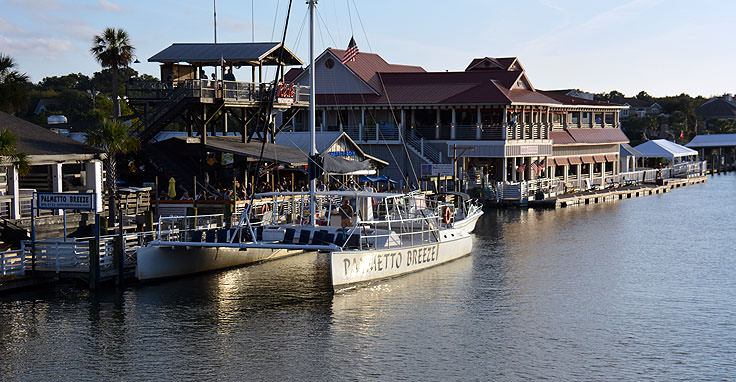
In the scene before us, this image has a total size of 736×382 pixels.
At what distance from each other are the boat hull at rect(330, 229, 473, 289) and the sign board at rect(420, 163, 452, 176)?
2053cm

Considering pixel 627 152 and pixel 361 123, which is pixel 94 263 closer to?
pixel 361 123

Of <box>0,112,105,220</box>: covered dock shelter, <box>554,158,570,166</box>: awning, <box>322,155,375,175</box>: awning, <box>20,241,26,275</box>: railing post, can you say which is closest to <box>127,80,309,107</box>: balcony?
<box>322,155,375,175</box>: awning

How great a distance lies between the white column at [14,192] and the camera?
34344 mm

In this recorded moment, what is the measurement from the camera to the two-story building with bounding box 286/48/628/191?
2753 inches

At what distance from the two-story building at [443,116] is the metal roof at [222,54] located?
15.2 meters

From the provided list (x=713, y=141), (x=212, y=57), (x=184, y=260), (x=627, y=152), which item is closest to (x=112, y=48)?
(x=212, y=57)

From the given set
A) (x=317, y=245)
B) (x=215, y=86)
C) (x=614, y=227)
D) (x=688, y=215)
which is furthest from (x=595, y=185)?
(x=317, y=245)

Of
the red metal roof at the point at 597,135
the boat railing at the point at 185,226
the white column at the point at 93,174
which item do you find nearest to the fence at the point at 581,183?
the red metal roof at the point at 597,135

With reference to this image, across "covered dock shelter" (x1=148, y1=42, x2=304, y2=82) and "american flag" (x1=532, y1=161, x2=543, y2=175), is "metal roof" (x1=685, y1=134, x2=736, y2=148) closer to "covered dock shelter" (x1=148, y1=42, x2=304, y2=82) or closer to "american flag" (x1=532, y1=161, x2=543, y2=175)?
"american flag" (x1=532, y1=161, x2=543, y2=175)

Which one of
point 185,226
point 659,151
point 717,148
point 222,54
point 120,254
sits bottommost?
point 120,254

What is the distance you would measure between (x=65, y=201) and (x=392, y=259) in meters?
12.1

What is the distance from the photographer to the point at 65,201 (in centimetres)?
3138

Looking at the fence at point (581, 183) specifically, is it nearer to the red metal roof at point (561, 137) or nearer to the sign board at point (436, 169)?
the red metal roof at point (561, 137)

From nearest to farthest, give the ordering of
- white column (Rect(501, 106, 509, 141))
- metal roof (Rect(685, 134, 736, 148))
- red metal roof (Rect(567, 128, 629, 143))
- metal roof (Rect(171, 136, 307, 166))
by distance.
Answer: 1. metal roof (Rect(171, 136, 307, 166))
2. white column (Rect(501, 106, 509, 141))
3. red metal roof (Rect(567, 128, 629, 143))
4. metal roof (Rect(685, 134, 736, 148))
